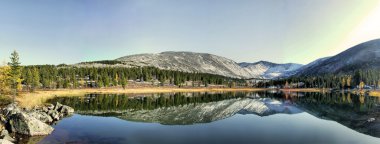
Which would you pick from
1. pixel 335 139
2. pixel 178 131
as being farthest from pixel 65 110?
pixel 335 139

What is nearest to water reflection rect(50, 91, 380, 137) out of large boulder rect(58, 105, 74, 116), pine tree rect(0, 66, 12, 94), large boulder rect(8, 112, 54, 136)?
large boulder rect(58, 105, 74, 116)

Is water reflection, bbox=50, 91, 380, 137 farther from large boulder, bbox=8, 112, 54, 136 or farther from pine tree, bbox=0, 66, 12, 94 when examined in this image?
large boulder, bbox=8, 112, 54, 136

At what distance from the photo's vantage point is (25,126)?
42094mm

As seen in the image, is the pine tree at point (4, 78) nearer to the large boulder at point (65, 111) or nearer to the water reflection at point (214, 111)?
the water reflection at point (214, 111)

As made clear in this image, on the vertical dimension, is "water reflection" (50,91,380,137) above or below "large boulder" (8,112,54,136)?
below

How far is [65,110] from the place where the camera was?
244ft

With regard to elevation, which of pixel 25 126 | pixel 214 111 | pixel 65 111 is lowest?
pixel 214 111

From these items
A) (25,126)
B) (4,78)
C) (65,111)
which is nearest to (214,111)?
(65,111)

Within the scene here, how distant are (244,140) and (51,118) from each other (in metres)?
40.5

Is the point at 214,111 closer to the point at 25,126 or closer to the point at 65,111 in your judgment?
the point at 65,111

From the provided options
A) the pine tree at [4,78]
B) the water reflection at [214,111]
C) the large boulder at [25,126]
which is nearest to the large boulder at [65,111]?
the water reflection at [214,111]

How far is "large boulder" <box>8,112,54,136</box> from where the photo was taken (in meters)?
41.9

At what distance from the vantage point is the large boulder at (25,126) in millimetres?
41906

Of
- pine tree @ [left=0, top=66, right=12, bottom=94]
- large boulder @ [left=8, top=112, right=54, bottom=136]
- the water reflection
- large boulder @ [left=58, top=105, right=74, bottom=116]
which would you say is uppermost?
pine tree @ [left=0, top=66, right=12, bottom=94]
